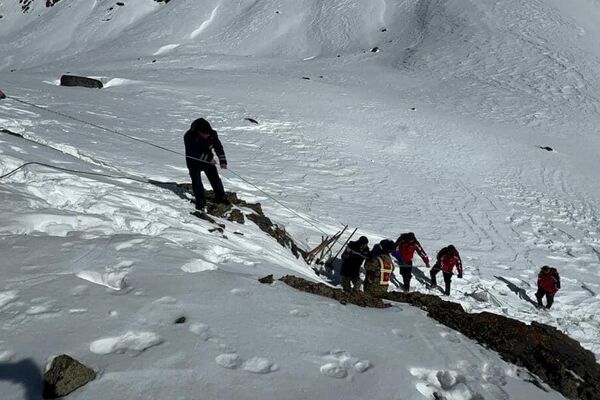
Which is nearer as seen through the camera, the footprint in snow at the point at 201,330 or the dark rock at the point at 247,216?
the footprint in snow at the point at 201,330

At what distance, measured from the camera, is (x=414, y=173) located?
16641 millimetres

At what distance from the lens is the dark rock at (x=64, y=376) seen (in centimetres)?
301

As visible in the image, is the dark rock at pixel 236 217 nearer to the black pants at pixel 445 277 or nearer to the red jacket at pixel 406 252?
the red jacket at pixel 406 252

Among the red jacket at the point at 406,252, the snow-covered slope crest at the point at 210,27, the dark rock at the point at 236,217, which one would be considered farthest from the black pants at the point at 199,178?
the snow-covered slope crest at the point at 210,27

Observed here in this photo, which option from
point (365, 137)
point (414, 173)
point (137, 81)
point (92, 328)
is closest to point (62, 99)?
point (137, 81)

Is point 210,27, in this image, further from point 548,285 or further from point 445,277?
point 548,285

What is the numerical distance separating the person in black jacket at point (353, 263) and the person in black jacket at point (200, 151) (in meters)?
2.73

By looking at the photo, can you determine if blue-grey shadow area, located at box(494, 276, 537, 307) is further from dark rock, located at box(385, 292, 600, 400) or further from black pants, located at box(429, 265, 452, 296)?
dark rock, located at box(385, 292, 600, 400)

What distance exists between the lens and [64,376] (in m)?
3.05

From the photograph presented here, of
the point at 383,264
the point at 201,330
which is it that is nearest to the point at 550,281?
the point at 383,264

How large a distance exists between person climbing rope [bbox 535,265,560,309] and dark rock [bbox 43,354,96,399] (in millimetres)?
9129

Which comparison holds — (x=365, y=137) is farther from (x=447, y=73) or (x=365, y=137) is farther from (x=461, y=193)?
(x=447, y=73)

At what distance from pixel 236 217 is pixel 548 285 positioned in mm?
6490

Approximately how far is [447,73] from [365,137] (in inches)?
578
